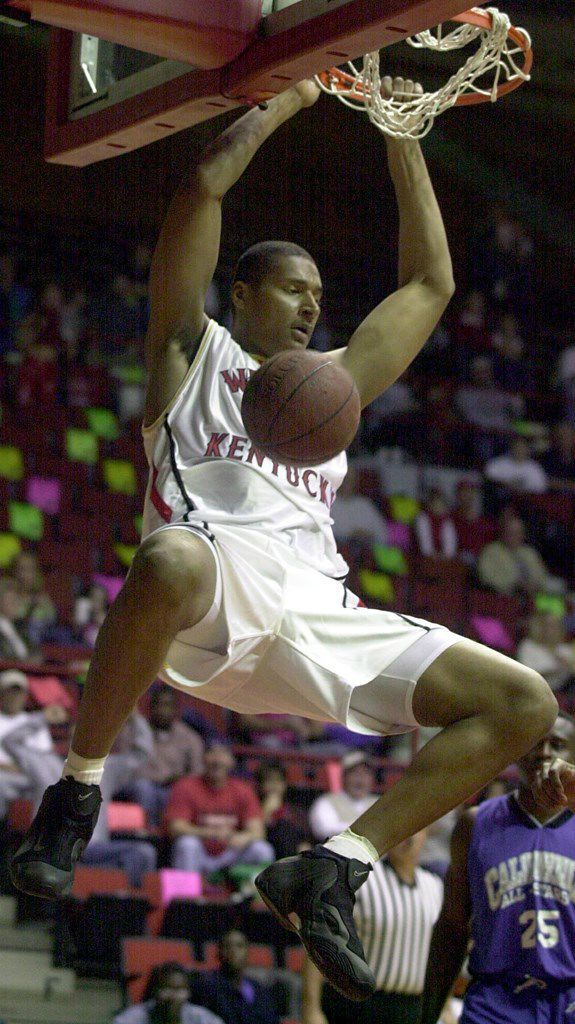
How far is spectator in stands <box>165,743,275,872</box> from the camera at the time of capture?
28.8 ft

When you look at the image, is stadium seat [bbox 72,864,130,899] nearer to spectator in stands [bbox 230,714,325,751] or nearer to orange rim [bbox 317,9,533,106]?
spectator in stands [bbox 230,714,325,751]

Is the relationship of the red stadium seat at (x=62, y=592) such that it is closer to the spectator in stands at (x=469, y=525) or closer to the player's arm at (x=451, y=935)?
the spectator in stands at (x=469, y=525)

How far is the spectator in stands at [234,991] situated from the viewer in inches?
303

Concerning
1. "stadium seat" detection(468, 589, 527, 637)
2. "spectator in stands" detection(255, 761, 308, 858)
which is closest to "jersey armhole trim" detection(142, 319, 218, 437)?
"spectator in stands" detection(255, 761, 308, 858)

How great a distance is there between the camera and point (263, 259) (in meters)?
4.19

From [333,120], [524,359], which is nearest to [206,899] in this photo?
[524,359]

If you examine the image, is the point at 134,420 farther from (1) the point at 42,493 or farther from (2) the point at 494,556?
(2) the point at 494,556

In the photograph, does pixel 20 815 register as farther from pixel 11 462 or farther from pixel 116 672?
pixel 116 672

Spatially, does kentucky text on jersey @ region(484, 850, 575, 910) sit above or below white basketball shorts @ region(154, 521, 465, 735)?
below

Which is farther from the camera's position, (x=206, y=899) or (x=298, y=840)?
(x=298, y=840)

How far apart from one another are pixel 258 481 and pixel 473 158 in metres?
13.9

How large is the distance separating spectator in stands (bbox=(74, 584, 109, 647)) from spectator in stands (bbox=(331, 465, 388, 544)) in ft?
8.15

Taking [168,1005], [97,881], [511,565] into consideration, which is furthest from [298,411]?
[511,565]

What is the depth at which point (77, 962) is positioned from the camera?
325 inches
